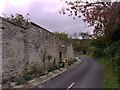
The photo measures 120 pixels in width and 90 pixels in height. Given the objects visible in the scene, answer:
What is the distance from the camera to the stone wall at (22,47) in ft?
62.3

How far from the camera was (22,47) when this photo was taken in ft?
73.3

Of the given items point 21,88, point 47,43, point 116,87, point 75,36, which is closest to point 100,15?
point 116,87

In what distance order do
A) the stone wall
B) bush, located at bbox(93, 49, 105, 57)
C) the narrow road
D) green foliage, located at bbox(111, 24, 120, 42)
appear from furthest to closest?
bush, located at bbox(93, 49, 105, 57) < green foliage, located at bbox(111, 24, 120, 42) < the stone wall < the narrow road

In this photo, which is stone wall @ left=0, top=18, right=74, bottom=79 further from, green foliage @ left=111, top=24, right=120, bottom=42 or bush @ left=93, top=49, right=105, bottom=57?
bush @ left=93, top=49, right=105, bottom=57

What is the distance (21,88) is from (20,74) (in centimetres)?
513

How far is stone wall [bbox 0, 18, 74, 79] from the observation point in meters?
19.0

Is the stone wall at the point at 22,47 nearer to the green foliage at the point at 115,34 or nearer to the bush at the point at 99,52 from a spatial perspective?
the green foliage at the point at 115,34

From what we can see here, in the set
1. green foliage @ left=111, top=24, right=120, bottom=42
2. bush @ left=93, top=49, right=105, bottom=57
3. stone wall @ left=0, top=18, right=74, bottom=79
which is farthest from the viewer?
bush @ left=93, top=49, right=105, bottom=57

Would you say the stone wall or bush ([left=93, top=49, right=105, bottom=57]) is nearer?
the stone wall

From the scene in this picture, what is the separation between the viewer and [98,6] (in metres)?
18.4

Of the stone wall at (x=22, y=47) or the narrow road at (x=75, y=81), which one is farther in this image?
the stone wall at (x=22, y=47)

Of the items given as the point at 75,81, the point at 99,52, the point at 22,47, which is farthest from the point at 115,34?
the point at 99,52

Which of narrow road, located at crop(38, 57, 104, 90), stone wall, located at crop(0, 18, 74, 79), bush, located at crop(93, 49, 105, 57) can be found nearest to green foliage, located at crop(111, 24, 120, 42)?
narrow road, located at crop(38, 57, 104, 90)

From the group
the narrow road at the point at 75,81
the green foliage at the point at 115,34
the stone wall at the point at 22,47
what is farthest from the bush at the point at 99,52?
the narrow road at the point at 75,81
